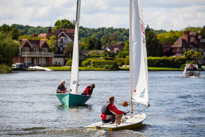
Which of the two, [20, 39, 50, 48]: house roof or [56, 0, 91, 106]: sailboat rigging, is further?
[20, 39, 50, 48]: house roof

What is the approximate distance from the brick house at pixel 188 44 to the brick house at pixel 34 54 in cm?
5306

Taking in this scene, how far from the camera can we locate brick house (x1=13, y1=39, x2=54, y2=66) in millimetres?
131250

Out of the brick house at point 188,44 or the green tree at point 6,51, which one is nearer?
the green tree at point 6,51

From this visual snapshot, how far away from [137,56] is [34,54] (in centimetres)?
11127

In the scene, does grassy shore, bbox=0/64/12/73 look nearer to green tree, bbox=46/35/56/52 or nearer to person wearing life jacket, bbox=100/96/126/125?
green tree, bbox=46/35/56/52

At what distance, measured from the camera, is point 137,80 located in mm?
23578

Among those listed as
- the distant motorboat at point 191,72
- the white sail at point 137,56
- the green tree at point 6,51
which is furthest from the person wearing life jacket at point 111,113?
the green tree at point 6,51

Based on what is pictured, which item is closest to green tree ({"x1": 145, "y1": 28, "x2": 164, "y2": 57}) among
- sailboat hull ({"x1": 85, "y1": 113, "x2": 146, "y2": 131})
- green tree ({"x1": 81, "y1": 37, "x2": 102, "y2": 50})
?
green tree ({"x1": 81, "y1": 37, "x2": 102, "y2": 50})

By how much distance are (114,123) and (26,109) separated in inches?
503

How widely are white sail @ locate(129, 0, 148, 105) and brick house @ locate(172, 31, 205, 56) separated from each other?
470ft

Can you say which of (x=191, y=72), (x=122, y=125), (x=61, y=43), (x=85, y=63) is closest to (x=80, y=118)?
(x=122, y=125)

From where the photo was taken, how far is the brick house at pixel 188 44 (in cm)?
16925

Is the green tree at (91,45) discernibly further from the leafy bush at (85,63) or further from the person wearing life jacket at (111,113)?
the person wearing life jacket at (111,113)

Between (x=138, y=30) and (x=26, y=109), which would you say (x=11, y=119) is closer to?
(x=26, y=109)
